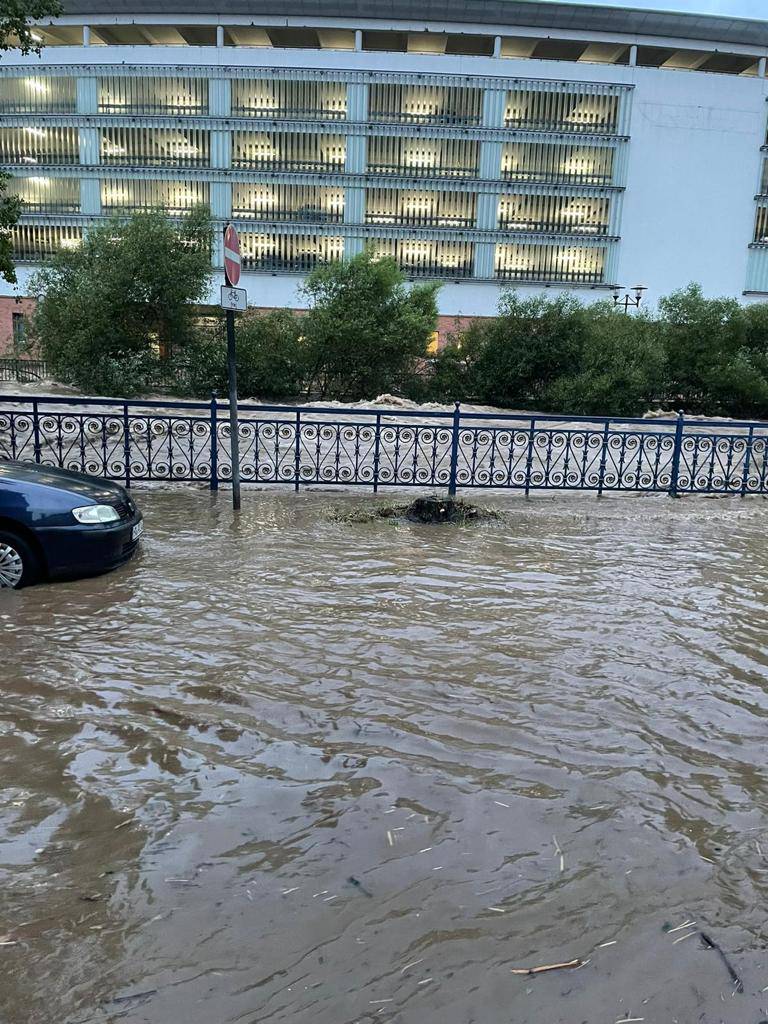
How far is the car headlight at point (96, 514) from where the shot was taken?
7066 mm

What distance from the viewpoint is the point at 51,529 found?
6.93 meters

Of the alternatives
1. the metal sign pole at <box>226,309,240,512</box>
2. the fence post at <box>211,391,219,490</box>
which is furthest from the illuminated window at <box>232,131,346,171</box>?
the metal sign pole at <box>226,309,240,512</box>

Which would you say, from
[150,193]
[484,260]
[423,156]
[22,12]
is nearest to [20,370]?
[150,193]

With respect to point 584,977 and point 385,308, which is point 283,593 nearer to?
point 584,977

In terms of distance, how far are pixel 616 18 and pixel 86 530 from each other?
44466 millimetres

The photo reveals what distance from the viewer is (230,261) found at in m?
9.80

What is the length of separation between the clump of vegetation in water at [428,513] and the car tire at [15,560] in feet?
14.0

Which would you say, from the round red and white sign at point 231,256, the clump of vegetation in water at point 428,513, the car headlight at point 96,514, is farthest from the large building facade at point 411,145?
the car headlight at point 96,514

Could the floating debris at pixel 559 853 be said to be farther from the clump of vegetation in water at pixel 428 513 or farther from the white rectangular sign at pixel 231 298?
the white rectangular sign at pixel 231 298

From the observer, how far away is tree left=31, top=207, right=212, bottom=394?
75.2 feet

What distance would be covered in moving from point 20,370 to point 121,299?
9629 mm

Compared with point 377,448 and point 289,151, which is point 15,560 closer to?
point 377,448

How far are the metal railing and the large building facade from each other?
1118cm

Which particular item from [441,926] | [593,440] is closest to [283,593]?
[441,926]
